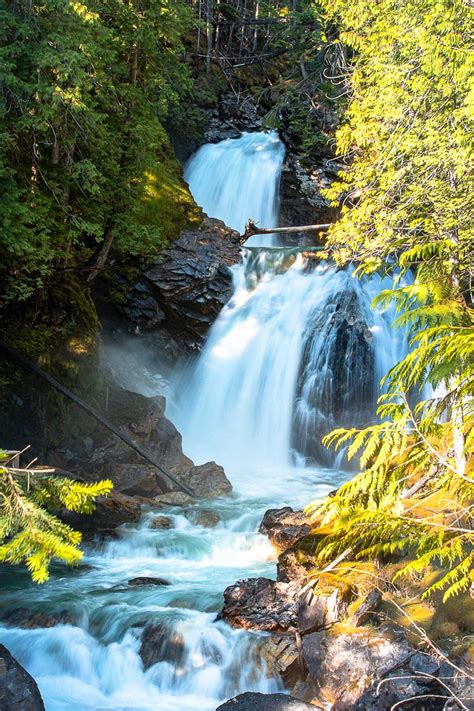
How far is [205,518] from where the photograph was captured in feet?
32.6

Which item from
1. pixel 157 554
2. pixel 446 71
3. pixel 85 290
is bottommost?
pixel 157 554

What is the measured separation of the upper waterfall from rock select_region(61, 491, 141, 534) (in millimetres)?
12809

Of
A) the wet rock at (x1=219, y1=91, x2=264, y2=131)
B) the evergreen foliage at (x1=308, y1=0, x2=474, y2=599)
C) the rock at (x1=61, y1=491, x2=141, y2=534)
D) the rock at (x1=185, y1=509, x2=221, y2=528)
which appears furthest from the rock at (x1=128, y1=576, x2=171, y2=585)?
the wet rock at (x1=219, y1=91, x2=264, y2=131)

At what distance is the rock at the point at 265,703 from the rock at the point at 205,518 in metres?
4.66

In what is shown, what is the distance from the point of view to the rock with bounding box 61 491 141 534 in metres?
9.44

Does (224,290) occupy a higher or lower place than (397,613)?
higher

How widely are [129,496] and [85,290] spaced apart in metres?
5.28

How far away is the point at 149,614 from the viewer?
6934mm

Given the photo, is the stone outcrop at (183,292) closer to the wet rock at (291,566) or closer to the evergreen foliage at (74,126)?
the evergreen foliage at (74,126)

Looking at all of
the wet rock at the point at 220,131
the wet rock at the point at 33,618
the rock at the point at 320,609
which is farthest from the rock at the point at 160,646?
the wet rock at the point at 220,131

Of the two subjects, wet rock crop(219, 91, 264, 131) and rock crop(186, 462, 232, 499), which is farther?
wet rock crop(219, 91, 264, 131)

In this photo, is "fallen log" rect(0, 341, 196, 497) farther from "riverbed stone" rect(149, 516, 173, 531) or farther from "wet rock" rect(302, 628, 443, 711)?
"wet rock" rect(302, 628, 443, 711)

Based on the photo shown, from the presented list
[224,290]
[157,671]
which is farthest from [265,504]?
[224,290]

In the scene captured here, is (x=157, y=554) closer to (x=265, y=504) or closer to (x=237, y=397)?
(x=265, y=504)
